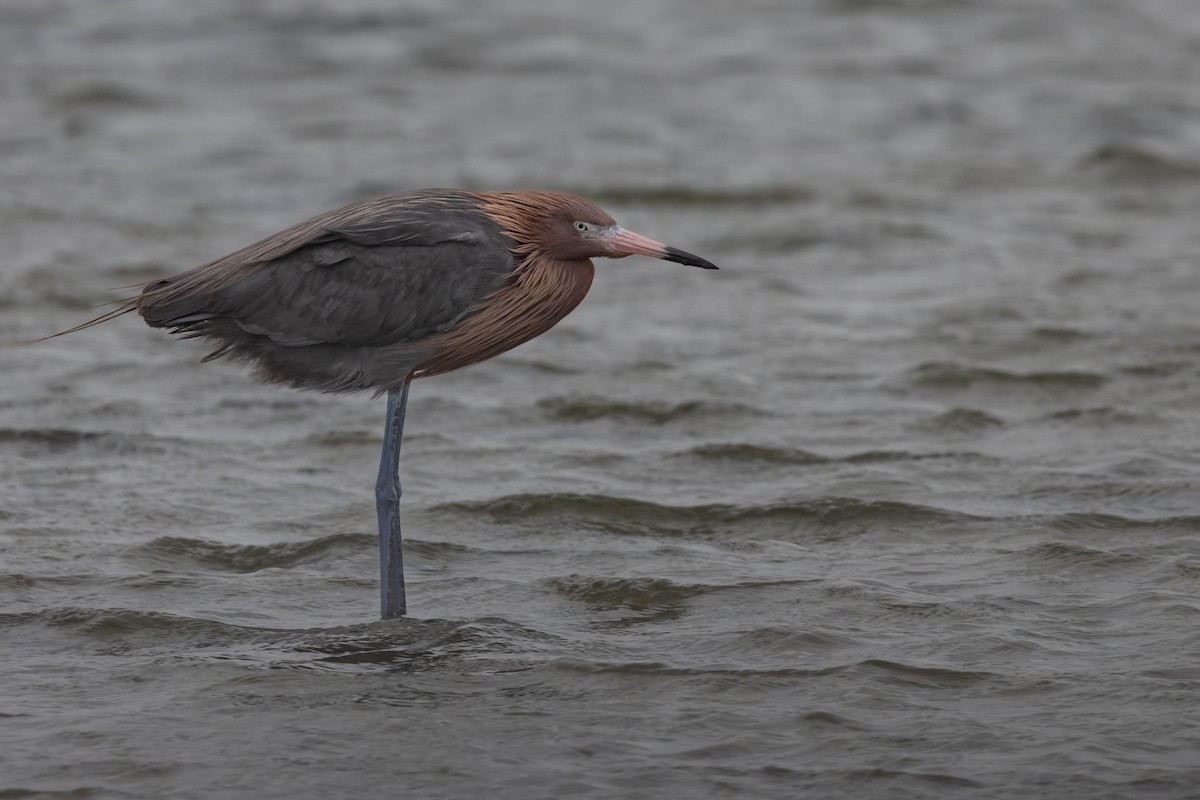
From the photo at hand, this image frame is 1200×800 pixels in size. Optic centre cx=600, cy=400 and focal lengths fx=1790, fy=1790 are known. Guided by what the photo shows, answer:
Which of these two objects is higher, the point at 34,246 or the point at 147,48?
the point at 147,48

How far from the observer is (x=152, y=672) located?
667 cm

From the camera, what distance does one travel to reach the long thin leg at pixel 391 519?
7246 mm

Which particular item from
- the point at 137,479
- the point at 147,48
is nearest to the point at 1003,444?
the point at 137,479

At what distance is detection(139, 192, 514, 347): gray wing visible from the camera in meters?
7.03

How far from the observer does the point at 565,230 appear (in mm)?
7250

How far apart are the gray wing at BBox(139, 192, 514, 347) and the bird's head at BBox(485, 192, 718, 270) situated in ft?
0.36

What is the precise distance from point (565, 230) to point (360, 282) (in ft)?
2.81

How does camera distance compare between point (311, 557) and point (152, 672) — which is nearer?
point (152, 672)

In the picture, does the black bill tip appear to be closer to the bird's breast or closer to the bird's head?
the bird's head

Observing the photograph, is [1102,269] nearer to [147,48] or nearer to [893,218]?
[893,218]

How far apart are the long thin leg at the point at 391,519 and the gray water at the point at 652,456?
0.13 meters

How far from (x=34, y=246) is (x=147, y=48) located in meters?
7.31

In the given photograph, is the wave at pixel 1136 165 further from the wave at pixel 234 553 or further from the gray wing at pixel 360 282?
the gray wing at pixel 360 282

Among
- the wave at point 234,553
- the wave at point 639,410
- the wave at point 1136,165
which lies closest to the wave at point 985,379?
the wave at point 639,410
